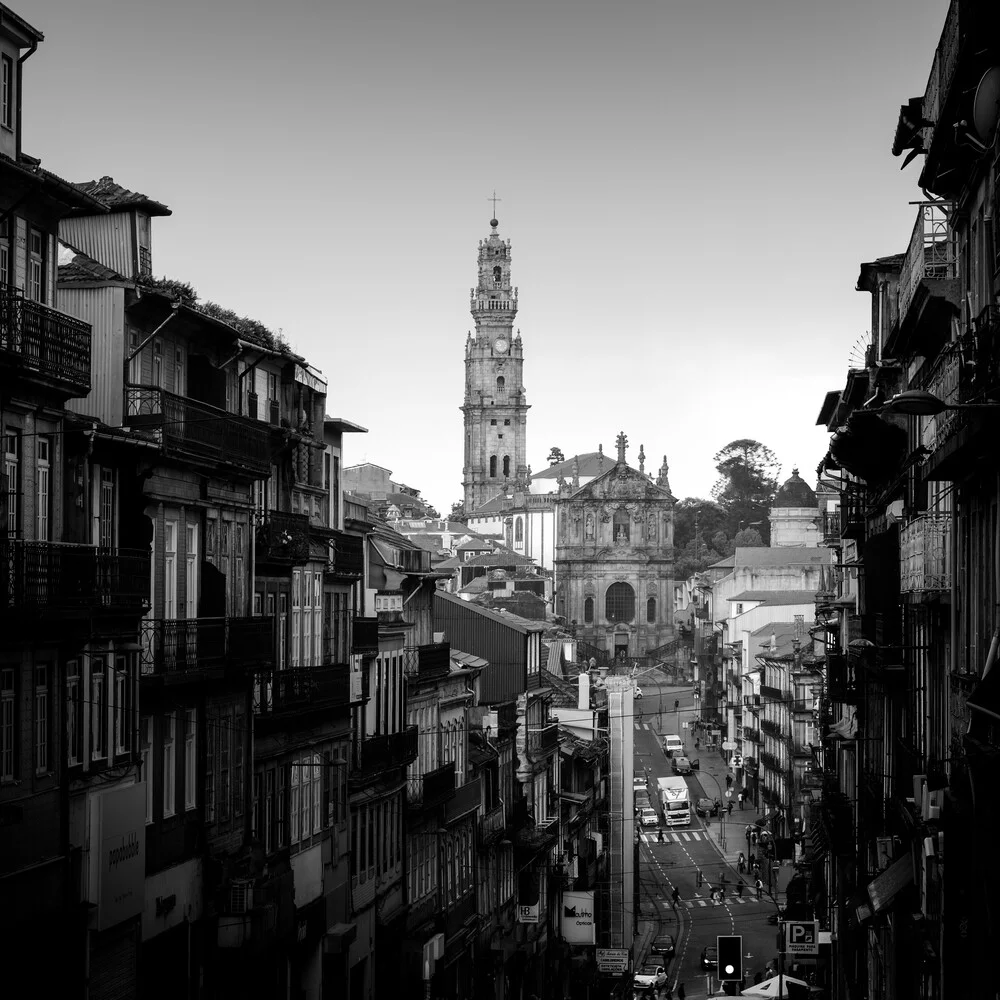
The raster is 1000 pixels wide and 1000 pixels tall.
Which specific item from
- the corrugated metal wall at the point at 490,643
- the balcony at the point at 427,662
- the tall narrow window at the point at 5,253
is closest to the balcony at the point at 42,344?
the tall narrow window at the point at 5,253

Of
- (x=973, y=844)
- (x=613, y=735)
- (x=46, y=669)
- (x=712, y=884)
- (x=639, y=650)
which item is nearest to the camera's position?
(x=973, y=844)

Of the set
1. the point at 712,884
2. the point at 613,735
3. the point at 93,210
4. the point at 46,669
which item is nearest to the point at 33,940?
the point at 46,669

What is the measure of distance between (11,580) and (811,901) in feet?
158

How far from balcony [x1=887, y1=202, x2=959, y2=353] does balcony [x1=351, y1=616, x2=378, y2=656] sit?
15.2 m

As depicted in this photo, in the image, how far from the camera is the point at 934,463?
67.7 ft

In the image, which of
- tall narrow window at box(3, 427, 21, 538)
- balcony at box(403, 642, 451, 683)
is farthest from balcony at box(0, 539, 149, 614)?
balcony at box(403, 642, 451, 683)

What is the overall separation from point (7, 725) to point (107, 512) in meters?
4.67

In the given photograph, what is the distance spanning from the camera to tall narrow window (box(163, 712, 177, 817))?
26766mm

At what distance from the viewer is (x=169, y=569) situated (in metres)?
27.7

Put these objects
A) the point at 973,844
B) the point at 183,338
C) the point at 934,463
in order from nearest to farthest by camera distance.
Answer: the point at 973,844
the point at 934,463
the point at 183,338

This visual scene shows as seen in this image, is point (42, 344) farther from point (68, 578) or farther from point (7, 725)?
point (7, 725)

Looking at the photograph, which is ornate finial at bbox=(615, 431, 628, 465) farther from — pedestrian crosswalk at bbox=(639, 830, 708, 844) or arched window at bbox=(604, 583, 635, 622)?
pedestrian crosswalk at bbox=(639, 830, 708, 844)

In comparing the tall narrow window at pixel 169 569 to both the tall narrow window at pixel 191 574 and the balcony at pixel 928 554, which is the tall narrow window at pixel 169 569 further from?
the balcony at pixel 928 554

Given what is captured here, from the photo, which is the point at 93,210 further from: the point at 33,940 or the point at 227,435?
the point at 33,940
